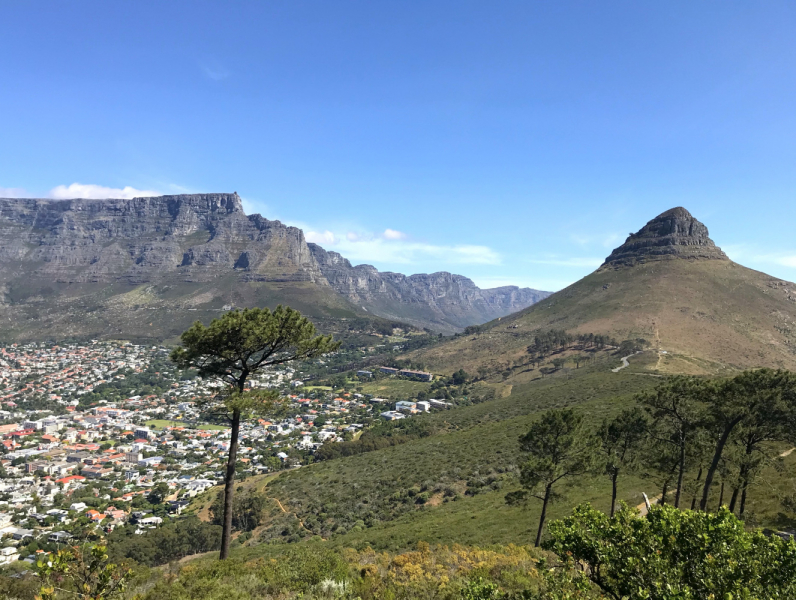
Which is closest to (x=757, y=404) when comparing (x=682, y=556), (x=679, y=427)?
(x=679, y=427)

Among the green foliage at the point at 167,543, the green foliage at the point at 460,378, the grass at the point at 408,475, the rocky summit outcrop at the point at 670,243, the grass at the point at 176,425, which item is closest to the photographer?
the green foliage at the point at 167,543

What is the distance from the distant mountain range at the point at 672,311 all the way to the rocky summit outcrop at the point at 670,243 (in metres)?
0.31

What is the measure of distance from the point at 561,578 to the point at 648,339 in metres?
92.4

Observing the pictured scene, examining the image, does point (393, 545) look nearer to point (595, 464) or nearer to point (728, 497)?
point (595, 464)

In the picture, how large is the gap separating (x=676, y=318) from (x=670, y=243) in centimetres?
5445

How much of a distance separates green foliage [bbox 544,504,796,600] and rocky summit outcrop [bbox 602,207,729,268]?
14896 centimetres

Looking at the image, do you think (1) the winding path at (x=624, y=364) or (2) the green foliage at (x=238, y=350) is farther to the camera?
(1) the winding path at (x=624, y=364)

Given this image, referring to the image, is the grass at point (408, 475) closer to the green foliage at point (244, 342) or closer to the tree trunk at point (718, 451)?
the tree trunk at point (718, 451)

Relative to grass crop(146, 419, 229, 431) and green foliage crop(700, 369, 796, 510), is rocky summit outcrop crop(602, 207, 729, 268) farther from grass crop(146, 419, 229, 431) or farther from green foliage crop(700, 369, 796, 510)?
grass crop(146, 419, 229, 431)

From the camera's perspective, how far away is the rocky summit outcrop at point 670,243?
5064 inches

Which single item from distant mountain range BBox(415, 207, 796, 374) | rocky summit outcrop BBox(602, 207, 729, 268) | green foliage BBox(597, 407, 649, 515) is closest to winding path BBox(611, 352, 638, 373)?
distant mountain range BBox(415, 207, 796, 374)

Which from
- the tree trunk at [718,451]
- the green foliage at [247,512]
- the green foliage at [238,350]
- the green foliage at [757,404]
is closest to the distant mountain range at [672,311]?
the green foliage at [757,404]

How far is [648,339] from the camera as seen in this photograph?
8344cm

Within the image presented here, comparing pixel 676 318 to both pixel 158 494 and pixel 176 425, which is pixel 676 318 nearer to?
pixel 158 494
